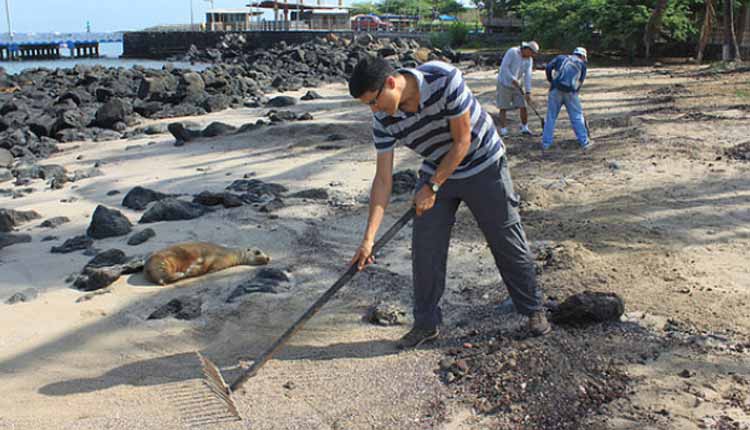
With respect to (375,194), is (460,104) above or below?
above

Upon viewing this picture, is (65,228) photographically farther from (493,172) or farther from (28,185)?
(493,172)

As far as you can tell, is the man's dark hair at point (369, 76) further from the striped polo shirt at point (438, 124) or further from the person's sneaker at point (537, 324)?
the person's sneaker at point (537, 324)

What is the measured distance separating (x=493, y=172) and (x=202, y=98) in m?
15.4

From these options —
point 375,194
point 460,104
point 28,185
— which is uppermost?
point 460,104

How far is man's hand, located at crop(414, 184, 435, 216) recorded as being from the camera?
11.3 feet

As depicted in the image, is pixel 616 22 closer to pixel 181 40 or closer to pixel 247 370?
pixel 247 370

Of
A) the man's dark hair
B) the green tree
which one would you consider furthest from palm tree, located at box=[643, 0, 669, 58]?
the man's dark hair

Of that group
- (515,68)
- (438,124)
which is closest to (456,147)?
(438,124)

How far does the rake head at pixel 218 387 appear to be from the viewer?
3.47 metres

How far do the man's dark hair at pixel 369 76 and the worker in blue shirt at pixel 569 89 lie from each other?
6.24 metres

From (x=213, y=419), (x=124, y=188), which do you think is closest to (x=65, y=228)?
(x=124, y=188)

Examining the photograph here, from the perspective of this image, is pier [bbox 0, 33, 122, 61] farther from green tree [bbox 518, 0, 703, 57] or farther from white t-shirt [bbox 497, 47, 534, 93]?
white t-shirt [bbox 497, 47, 534, 93]

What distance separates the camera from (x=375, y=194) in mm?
3635

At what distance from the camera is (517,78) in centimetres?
1024
